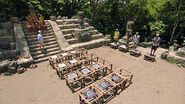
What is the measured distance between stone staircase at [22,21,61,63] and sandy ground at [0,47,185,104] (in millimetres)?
972

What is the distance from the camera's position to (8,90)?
214 inches

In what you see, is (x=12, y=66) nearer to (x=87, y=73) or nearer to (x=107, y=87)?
(x=87, y=73)

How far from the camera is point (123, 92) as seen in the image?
5.28 m

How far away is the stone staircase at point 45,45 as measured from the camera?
331 inches

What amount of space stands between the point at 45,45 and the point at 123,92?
765 cm

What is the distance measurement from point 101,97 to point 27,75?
16.5ft

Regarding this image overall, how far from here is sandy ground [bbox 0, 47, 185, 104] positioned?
4.84 meters

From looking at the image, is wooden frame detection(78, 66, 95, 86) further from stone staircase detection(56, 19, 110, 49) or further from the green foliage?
the green foliage

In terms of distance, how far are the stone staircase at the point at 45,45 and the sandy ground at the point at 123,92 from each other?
3.19 feet

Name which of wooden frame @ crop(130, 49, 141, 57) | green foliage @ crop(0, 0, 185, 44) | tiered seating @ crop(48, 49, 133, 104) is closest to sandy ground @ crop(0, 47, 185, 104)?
tiered seating @ crop(48, 49, 133, 104)

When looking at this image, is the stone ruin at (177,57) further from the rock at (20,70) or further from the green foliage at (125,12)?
the rock at (20,70)

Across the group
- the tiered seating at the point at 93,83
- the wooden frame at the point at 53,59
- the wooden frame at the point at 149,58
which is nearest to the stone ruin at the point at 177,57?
the wooden frame at the point at 149,58

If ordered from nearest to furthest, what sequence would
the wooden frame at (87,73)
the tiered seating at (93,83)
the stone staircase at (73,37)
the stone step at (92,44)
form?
the tiered seating at (93,83), the wooden frame at (87,73), the stone step at (92,44), the stone staircase at (73,37)

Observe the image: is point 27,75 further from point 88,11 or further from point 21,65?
point 88,11
